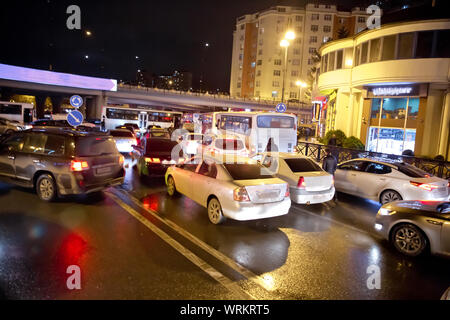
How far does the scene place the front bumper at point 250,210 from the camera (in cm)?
650

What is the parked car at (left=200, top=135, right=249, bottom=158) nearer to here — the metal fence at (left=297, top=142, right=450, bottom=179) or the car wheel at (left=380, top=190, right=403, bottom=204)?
the metal fence at (left=297, top=142, right=450, bottom=179)

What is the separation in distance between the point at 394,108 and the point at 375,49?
13.1 ft

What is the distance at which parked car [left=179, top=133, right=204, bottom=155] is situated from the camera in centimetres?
1705

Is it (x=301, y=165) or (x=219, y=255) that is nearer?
(x=219, y=255)

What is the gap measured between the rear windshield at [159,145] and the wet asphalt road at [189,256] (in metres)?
3.82

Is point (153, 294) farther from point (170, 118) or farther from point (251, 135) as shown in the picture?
point (170, 118)

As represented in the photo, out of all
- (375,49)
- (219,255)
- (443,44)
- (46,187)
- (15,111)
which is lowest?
(219,255)

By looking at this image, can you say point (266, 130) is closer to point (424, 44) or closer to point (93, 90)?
point (424, 44)

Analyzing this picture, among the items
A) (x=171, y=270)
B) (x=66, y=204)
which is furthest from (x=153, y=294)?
(x=66, y=204)

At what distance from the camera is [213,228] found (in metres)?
6.84

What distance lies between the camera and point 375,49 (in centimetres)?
2020

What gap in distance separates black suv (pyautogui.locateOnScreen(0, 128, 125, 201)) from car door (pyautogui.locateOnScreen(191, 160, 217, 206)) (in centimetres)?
249

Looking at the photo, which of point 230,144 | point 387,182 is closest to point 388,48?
point 230,144

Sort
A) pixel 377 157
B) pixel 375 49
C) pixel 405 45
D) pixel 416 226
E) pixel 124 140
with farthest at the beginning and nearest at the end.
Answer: pixel 375 49 < pixel 124 140 < pixel 405 45 < pixel 377 157 < pixel 416 226
